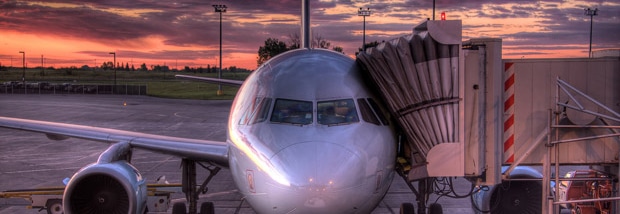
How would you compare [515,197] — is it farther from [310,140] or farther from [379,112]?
[310,140]

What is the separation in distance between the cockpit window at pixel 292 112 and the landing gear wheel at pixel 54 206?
6.81 meters

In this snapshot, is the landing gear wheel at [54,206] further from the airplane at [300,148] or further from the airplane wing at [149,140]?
the airplane at [300,148]

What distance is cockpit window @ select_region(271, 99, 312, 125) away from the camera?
8.92 meters

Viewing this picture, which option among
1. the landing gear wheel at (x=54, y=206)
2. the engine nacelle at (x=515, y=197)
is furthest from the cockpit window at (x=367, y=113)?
the landing gear wheel at (x=54, y=206)

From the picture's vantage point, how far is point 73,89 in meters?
98.9

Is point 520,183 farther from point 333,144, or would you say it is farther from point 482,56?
point 333,144

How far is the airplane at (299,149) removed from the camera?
7867 millimetres

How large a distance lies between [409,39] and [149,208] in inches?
259

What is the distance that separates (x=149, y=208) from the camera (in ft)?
43.0

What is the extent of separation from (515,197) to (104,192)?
314 inches

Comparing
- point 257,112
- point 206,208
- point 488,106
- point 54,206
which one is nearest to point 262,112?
point 257,112

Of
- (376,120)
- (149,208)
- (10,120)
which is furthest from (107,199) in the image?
(376,120)

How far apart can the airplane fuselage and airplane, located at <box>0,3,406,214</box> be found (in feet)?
0.04

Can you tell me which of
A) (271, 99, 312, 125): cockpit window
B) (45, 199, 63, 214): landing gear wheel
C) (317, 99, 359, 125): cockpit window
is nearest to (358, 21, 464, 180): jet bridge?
(317, 99, 359, 125): cockpit window
